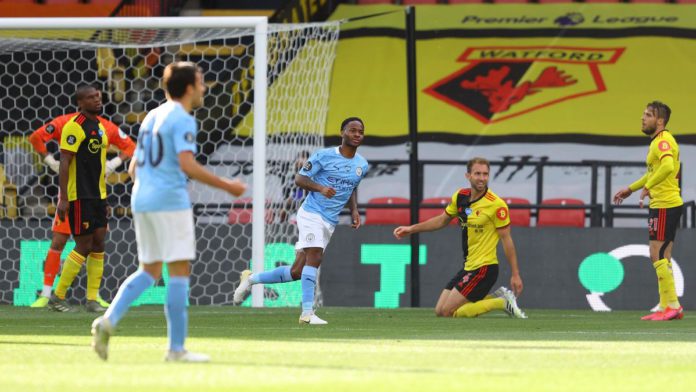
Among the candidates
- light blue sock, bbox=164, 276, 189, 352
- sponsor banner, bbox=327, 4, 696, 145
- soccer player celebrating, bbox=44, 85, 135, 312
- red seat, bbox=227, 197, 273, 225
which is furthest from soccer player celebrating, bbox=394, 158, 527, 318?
sponsor banner, bbox=327, 4, 696, 145

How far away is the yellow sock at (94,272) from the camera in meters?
12.7

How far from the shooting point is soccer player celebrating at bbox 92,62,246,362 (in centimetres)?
689

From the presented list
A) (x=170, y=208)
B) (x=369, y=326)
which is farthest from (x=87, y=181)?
(x=170, y=208)

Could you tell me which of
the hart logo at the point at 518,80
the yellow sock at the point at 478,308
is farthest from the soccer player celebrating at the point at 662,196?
the hart logo at the point at 518,80

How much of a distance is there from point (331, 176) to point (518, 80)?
980cm

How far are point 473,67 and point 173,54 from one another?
5.10m

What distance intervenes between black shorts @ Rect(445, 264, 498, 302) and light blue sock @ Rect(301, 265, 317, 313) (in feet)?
6.72

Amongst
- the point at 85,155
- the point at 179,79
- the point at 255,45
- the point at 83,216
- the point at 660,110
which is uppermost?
the point at 255,45

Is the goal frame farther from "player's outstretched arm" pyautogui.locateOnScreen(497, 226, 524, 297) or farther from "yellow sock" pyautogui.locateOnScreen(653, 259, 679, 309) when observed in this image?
"yellow sock" pyautogui.locateOnScreen(653, 259, 679, 309)

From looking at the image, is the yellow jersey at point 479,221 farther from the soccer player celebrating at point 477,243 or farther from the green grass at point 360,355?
the green grass at point 360,355

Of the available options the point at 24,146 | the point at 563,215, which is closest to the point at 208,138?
the point at 24,146

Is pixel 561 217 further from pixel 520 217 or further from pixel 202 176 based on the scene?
pixel 202 176

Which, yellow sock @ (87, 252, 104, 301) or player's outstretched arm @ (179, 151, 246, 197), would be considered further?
yellow sock @ (87, 252, 104, 301)

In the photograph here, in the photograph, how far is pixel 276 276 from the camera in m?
11.8
